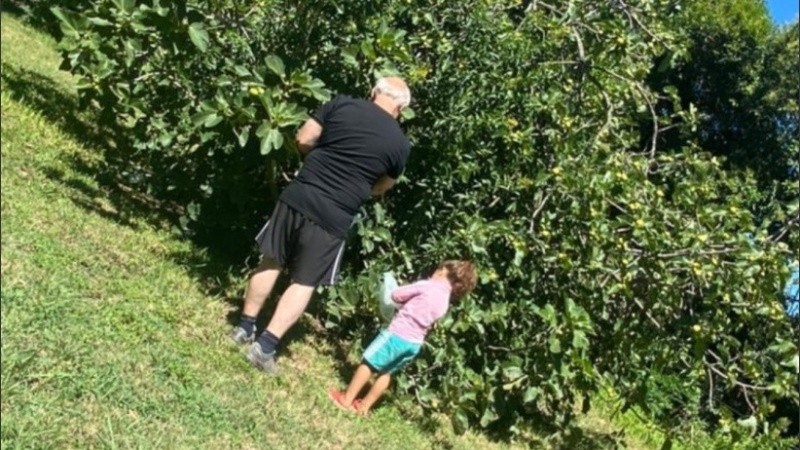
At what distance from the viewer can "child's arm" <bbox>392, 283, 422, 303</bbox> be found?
17.9 ft

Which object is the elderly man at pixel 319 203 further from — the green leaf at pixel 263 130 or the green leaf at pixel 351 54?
the green leaf at pixel 351 54

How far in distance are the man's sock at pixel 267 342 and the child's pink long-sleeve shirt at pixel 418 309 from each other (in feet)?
2.33

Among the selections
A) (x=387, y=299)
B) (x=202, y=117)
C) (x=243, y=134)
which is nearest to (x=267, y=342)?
(x=387, y=299)

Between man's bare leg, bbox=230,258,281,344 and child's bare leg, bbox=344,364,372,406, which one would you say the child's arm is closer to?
child's bare leg, bbox=344,364,372,406

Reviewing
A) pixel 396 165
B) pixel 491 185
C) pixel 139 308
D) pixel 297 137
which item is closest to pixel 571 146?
pixel 491 185

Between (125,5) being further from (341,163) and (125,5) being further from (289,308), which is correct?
(289,308)

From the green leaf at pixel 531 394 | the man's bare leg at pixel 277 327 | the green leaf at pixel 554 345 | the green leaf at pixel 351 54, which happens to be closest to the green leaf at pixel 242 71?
the green leaf at pixel 351 54

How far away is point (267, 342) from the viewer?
4957 millimetres

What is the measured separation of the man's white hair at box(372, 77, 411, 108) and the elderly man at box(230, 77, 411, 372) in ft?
0.39

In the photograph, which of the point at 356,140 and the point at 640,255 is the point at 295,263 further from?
the point at 640,255

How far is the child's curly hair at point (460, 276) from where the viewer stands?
18.4ft

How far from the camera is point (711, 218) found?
19.7 feet

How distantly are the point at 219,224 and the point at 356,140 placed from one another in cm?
157

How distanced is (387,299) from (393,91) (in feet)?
3.73
